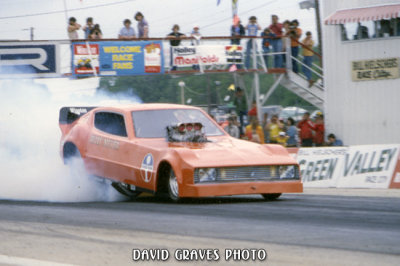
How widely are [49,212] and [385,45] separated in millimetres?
14192

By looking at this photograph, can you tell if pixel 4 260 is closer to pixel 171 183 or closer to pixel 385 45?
pixel 171 183

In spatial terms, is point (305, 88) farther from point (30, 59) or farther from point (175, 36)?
point (30, 59)

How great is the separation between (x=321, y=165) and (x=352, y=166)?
74 cm

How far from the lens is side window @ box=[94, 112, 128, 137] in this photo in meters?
11.9

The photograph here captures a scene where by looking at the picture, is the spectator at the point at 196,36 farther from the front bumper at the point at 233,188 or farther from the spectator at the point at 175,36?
the front bumper at the point at 233,188

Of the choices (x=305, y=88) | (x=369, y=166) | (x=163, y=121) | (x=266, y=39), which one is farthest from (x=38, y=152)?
(x=305, y=88)

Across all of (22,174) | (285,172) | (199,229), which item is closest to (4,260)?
(199,229)

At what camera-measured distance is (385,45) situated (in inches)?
856

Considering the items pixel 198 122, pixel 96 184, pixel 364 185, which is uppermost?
pixel 198 122

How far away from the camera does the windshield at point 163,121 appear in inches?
457

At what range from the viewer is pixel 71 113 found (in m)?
13.8

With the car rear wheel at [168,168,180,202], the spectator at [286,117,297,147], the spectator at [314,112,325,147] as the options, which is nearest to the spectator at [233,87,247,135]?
the spectator at [286,117,297,147]

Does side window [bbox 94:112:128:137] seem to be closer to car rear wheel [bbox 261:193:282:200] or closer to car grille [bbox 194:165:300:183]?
car grille [bbox 194:165:300:183]

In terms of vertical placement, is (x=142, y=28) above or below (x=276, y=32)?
above
